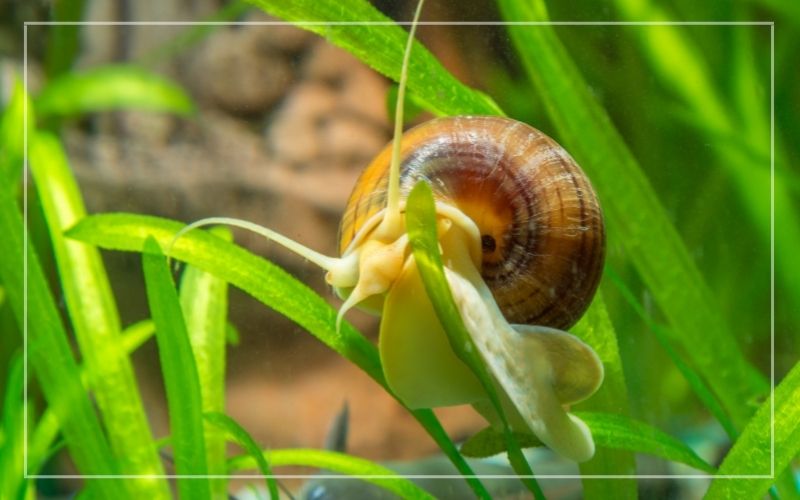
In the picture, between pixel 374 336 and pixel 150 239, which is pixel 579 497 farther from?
pixel 150 239

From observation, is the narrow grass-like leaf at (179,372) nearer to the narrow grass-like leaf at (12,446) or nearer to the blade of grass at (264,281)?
the blade of grass at (264,281)

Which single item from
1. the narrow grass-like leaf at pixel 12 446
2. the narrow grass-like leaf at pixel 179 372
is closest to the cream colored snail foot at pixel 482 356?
the narrow grass-like leaf at pixel 179 372

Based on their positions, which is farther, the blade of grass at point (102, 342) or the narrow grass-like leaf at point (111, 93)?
the narrow grass-like leaf at point (111, 93)

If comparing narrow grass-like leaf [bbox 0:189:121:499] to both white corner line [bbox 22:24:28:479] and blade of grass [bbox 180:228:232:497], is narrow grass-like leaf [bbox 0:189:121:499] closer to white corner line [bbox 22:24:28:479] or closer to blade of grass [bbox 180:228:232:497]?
white corner line [bbox 22:24:28:479]

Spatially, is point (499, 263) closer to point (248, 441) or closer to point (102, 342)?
point (248, 441)

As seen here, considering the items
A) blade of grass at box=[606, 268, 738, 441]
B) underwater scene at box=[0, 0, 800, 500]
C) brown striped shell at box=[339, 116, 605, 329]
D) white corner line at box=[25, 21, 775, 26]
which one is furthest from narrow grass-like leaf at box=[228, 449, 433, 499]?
white corner line at box=[25, 21, 775, 26]
